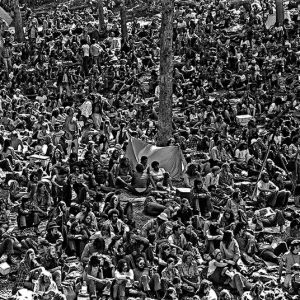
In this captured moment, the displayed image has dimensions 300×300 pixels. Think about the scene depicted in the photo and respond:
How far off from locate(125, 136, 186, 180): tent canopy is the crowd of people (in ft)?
1.75

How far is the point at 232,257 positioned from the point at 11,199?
20.6 feet

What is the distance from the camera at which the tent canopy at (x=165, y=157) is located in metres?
23.0

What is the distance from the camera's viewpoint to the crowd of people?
16.6m

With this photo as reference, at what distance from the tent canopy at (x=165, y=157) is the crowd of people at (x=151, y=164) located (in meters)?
0.53

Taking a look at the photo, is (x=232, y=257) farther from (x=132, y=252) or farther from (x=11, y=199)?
(x=11, y=199)

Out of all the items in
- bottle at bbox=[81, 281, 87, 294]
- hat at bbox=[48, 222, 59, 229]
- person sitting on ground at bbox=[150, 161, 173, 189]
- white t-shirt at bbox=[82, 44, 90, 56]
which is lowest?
bottle at bbox=[81, 281, 87, 294]

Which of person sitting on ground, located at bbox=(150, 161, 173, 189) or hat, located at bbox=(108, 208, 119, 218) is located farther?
person sitting on ground, located at bbox=(150, 161, 173, 189)

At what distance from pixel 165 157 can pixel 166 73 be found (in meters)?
2.80

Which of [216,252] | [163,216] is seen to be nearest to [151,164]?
[163,216]

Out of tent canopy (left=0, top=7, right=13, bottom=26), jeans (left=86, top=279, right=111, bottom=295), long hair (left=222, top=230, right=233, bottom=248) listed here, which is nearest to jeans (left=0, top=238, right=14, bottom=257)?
jeans (left=86, top=279, right=111, bottom=295)

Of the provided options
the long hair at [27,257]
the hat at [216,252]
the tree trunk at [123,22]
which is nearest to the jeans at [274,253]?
the hat at [216,252]

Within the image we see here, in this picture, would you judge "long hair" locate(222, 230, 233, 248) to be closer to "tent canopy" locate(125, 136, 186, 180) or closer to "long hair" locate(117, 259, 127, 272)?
"long hair" locate(117, 259, 127, 272)

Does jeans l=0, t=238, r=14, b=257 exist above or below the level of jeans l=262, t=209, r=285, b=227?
above

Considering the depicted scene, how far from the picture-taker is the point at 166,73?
24.7 metres
